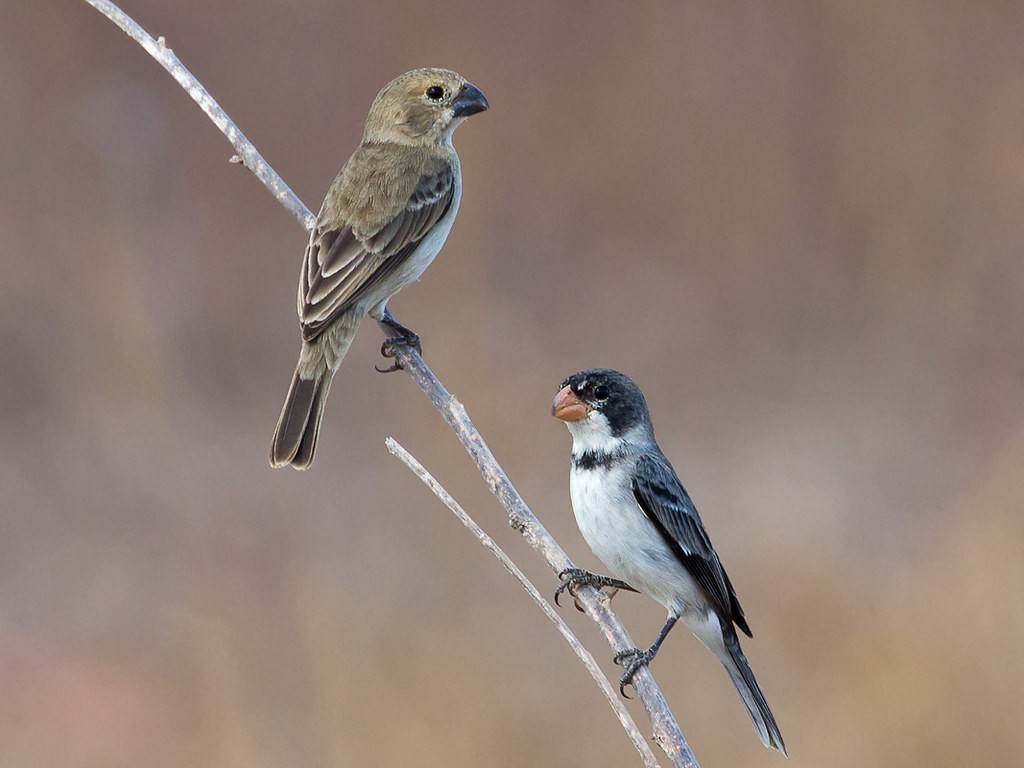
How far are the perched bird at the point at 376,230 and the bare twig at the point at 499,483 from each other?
0.75 ft

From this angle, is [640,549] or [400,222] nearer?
[640,549]

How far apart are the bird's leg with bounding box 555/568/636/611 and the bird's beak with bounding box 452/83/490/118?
2423 mm

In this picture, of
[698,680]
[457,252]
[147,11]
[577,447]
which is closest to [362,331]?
[457,252]

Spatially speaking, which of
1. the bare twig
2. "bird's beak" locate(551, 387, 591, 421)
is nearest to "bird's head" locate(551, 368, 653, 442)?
"bird's beak" locate(551, 387, 591, 421)

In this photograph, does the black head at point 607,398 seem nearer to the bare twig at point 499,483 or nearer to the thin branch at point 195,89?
the bare twig at point 499,483

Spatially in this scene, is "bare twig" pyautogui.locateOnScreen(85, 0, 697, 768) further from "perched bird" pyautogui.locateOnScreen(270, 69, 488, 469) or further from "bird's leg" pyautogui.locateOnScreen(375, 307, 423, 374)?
"perched bird" pyautogui.locateOnScreen(270, 69, 488, 469)

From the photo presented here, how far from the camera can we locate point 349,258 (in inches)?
204

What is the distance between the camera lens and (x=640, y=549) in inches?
174

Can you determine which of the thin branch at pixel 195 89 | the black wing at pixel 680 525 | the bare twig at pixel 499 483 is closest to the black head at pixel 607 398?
the black wing at pixel 680 525

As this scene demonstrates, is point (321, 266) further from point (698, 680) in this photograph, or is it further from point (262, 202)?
point (262, 202)

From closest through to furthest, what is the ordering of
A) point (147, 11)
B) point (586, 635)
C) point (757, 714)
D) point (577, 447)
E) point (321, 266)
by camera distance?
1. point (757, 714)
2. point (577, 447)
3. point (321, 266)
4. point (586, 635)
5. point (147, 11)

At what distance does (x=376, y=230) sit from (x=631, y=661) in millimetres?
2427

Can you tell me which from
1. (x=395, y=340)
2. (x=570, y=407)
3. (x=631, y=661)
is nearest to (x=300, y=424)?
(x=395, y=340)

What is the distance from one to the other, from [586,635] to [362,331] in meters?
4.44
